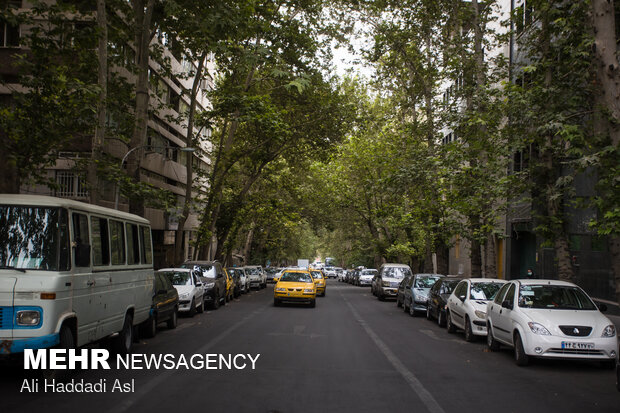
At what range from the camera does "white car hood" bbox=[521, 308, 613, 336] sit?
1026 cm

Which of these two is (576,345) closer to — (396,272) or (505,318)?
(505,318)

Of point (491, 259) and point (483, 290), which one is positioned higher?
point (491, 259)

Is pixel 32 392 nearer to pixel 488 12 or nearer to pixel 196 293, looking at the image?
pixel 196 293

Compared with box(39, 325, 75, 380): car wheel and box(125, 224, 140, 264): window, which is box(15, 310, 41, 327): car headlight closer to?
box(39, 325, 75, 380): car wheel

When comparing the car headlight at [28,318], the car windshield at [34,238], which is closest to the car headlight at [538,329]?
the car windshield at [34,238]

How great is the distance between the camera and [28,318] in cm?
729

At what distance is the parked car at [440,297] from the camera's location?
17.8 meters

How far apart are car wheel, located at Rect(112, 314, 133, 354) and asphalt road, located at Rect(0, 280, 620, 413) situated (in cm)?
45

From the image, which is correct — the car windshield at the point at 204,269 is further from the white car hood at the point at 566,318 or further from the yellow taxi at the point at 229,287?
the white car hood at the point at 566,318

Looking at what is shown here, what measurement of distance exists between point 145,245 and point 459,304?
27.5ft

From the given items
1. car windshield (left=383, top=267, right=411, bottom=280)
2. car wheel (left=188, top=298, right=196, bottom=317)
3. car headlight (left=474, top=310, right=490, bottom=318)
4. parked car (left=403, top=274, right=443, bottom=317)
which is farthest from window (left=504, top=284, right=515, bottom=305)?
car windshield (left=383, top=267, right=411, bottom=280)

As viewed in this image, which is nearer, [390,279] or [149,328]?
[149,328]

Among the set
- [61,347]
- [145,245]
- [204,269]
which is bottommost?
[61,347]

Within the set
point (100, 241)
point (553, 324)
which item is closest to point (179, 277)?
point (100, 241)
